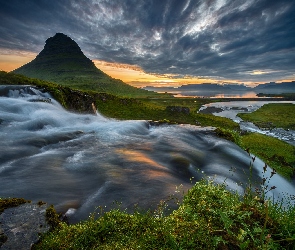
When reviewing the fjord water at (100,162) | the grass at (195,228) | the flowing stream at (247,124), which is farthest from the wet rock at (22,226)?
the flowing stream at (247,124)

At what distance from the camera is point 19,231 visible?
4.58 metres

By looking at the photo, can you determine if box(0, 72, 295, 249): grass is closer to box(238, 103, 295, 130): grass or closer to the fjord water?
the fjord water

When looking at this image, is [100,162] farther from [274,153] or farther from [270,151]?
[270,151]

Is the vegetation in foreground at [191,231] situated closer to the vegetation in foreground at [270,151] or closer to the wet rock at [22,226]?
the wet rock at [22,226]

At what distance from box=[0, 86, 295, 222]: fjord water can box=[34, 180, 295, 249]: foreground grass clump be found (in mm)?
1776

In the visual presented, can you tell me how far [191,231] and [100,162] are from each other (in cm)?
767

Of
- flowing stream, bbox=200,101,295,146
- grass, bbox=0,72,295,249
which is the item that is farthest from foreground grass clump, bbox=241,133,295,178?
grass, bbox=0,72,295,249

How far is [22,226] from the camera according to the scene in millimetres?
4734

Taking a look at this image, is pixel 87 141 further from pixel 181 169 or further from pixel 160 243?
pixel 160 243

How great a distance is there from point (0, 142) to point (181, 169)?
36.7 ft

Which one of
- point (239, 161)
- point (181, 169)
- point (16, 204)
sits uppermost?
point (16, 204)

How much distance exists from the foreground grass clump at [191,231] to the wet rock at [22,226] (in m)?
0.27

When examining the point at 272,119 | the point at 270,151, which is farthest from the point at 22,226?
the point at 272,119

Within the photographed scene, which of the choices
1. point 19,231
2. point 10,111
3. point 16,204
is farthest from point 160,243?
point 10,111
